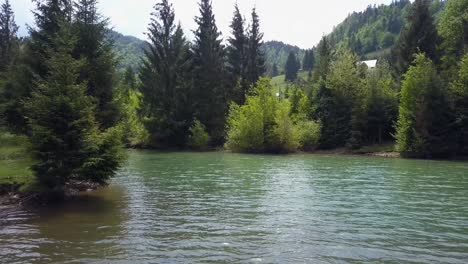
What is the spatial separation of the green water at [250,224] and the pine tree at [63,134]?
1549mm

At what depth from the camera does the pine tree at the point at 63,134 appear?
1841 centimetres

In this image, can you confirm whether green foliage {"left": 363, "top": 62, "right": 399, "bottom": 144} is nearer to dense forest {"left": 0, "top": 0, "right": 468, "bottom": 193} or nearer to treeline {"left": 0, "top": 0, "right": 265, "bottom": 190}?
dense forest {"left": 0, "top": 0, "right": 468, "bottom": 193}

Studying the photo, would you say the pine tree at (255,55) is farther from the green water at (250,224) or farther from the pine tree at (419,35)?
the green water at (250,224)

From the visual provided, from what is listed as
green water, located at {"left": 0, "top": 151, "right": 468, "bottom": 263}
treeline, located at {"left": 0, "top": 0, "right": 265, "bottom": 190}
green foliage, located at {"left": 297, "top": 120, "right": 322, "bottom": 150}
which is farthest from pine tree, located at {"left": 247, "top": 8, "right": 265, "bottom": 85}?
green water, located at {"left": 0, "top": 151, "right": 468, "bottom": 263}

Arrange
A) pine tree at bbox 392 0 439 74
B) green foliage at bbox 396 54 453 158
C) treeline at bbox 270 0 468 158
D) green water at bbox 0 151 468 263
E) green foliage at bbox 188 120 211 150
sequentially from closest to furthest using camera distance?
green water at bbox 0 151 468 263, green foliage at bbox 396 54 453 158, treeline at bbox 270 0 468 158, pine tree at bbox 392 0 439 74, green foliage at bbox 188 120 211 150

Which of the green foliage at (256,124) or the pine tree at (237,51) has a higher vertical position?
the pine tree at (237,51)

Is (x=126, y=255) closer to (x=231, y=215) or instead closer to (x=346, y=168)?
(x=231, y=215)

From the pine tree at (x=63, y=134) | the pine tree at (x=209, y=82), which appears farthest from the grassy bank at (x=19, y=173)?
the pine tree at (x=209, y=82)

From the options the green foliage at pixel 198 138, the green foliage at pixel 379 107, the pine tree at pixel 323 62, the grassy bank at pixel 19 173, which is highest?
the pine tree at pixel 323 62

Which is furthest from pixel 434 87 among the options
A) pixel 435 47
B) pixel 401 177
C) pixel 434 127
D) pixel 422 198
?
pixel 422 198

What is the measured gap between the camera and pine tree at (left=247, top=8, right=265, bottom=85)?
71375 millimetres

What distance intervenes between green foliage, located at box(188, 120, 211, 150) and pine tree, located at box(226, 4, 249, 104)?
548 inches

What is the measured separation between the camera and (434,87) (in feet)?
148

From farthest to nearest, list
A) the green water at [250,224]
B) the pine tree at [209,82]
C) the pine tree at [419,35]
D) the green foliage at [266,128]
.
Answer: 1. the pine tree at [209,82]
2. the pine tree at [419,35]
3. the green foliage at [266,128]
4. the green water at [250,224]
